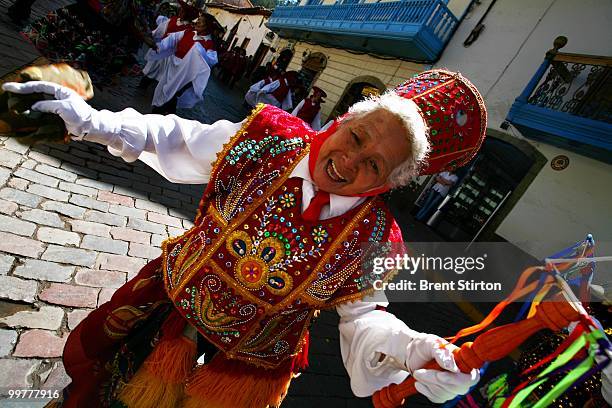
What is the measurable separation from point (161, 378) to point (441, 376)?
109 centimetres

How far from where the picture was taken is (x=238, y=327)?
1.37 meters

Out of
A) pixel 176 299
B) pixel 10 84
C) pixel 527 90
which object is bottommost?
pixel 176 299

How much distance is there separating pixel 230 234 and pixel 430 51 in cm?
1059

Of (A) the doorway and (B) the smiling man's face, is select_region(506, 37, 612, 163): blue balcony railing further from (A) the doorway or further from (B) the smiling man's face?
(B) the smiling man's face

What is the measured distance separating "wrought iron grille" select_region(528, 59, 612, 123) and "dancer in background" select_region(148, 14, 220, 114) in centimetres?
663

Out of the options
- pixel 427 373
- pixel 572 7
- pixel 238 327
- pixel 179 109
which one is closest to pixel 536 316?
pixel 427 373

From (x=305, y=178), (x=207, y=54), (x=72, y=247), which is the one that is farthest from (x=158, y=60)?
(x=305, y=178)

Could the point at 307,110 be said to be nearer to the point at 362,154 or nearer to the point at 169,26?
the point at 169,26

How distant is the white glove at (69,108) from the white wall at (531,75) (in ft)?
25.4

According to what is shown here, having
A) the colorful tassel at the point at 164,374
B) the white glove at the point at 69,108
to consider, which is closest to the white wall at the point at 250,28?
the white glove at the point at 69,108

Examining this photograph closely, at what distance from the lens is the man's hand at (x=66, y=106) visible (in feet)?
3.38

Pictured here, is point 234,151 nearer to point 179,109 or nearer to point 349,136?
point 349,136

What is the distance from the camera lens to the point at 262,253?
1.31 meters

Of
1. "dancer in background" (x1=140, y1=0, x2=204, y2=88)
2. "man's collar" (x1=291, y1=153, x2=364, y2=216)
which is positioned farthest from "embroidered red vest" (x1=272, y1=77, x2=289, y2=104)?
"man's collar" (x1=291, y1=153, x2=364, y2=216)
